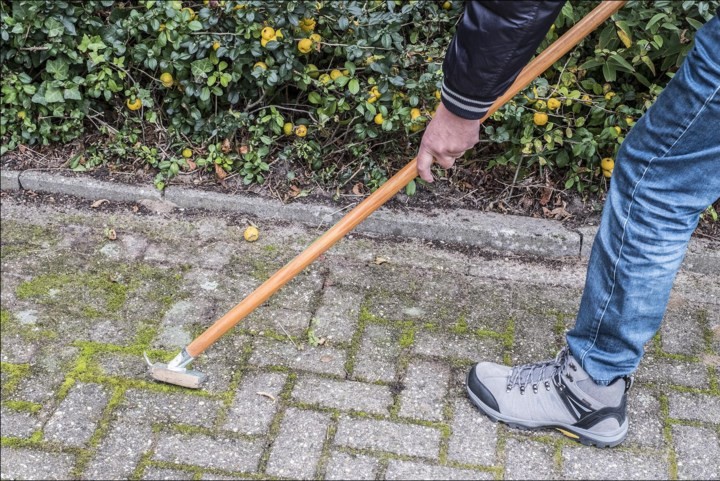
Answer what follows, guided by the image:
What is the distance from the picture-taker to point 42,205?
12.4ft

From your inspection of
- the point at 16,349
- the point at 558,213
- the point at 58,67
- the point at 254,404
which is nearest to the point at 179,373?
the point at 254,404

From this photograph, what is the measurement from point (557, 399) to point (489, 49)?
3.93 feet

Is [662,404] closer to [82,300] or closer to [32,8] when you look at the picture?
[82,300]

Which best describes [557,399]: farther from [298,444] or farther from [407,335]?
[298,444]

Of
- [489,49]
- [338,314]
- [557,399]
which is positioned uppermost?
[489,49]

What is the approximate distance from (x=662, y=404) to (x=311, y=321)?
129 centimetres

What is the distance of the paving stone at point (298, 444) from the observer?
2.49 m

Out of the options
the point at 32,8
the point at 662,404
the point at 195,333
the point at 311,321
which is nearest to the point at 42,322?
the point at 195,333

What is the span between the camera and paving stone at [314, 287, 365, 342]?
121 inches

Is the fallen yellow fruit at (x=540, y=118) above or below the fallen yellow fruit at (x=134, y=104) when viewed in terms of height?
above

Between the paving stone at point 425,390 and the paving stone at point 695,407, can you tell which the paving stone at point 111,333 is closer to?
the paving stone at point 425,390

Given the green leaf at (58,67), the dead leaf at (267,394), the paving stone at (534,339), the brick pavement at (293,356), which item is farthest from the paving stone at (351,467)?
the green leaf at (58,67)

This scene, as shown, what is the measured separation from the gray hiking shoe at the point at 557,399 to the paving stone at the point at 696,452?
0.19 meters

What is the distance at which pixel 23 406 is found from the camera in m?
2.67
